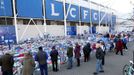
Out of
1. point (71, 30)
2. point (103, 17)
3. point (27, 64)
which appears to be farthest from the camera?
point (103, 17)

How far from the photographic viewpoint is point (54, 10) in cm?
3209

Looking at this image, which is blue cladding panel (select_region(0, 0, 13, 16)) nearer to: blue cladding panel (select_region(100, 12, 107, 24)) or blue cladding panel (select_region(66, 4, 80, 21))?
blue cladding panel (select_region(66, 4, 80, 21))

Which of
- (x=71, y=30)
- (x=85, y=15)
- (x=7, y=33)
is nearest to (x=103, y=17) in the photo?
(x=85, y=15)

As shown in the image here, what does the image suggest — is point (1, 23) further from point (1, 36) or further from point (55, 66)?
point (55, 66)

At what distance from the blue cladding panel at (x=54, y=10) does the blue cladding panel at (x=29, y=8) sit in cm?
184

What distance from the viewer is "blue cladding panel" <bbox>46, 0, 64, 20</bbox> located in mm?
30486

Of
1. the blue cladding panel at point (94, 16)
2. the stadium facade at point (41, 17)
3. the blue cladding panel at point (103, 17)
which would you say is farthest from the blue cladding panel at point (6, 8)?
the blue cladding panel at point (103, 17)

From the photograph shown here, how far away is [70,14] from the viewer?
37312 mm

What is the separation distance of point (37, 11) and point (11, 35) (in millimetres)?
6459

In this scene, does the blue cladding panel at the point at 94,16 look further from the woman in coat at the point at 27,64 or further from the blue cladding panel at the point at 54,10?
the woman in coat at the point at 27,64

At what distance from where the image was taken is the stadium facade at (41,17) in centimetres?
2289

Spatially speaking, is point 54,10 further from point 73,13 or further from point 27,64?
point 27,64

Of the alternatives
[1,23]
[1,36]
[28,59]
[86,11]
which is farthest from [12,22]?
[86,11]

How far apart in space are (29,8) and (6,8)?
160 inches
